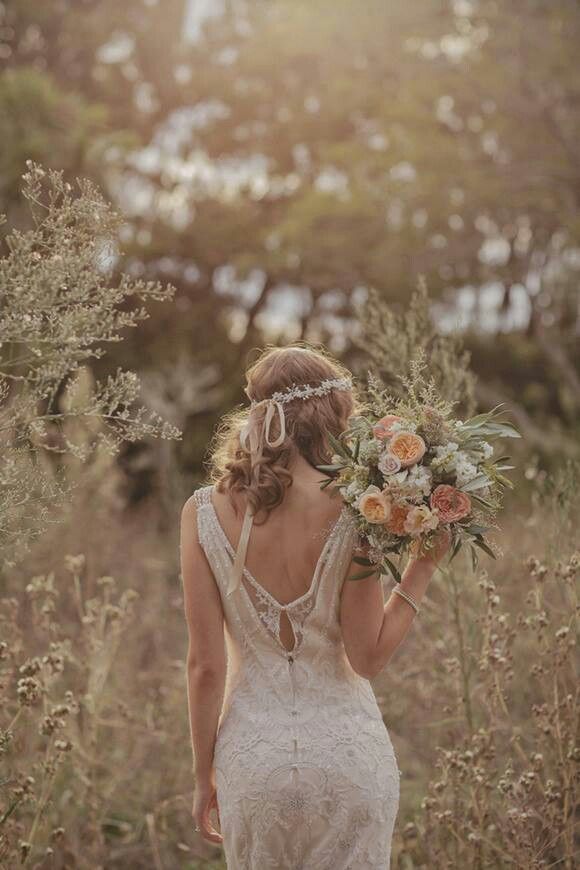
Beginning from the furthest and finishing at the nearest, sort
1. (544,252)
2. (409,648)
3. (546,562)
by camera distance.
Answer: (544,252), (409,648), (546,562)

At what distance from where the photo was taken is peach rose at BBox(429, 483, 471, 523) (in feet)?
8.64

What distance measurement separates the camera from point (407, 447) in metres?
2.63

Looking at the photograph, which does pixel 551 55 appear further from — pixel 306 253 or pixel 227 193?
pixel 227 193

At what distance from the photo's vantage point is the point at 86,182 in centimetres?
298

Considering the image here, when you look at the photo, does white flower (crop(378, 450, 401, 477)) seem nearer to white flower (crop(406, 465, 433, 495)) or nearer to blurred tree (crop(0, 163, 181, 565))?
white flower (crop(406, 465, 433, 495))

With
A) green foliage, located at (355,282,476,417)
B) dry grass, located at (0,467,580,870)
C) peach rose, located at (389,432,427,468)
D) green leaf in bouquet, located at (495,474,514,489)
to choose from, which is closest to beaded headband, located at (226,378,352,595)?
peach rose, located at (389,432,427,468)

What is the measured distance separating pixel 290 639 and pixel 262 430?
58 cm

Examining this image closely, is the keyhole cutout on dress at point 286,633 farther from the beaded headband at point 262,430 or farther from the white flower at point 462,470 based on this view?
the white flower at point 462,470

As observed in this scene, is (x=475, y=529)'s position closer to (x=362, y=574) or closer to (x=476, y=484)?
(x=476, y=484)

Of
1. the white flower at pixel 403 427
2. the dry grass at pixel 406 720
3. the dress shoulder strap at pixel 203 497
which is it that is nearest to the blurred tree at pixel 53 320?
the dress shoulder strap at pixel 203 497

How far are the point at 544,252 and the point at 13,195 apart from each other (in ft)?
33.0

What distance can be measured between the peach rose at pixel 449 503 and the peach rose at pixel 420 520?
0.03m

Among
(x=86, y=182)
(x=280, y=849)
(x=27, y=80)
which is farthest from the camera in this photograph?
(x=27, y=80)

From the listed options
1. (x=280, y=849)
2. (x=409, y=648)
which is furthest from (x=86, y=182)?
(x=409, y=648)
